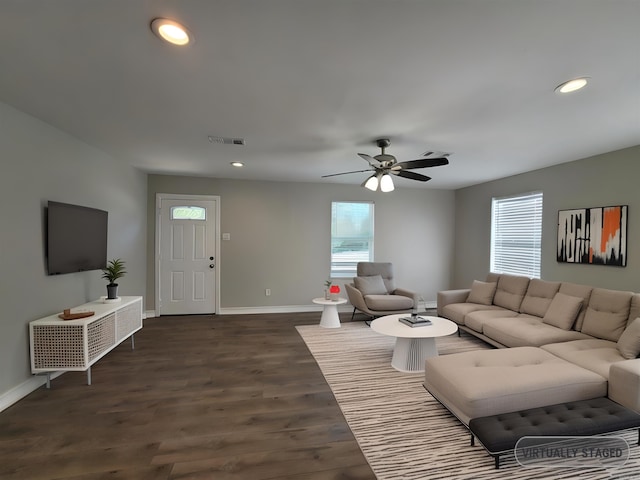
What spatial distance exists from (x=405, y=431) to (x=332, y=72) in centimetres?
259

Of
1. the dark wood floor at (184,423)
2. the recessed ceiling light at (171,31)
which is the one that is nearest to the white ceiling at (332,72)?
the recessed ceiling light at (171,31)

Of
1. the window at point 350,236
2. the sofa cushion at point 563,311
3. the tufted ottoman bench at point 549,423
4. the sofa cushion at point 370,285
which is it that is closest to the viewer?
the tufted ottoman bench at point 549,423

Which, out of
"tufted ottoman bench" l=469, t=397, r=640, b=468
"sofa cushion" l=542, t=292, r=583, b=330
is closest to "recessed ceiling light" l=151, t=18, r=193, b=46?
"tufted ottoman bench" l=469, t=397, r=640, b=468

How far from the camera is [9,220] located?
2557mm

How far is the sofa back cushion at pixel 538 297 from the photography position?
149 inches

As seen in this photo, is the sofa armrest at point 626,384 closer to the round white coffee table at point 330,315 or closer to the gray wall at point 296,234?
the round white coffee table at point 330,315

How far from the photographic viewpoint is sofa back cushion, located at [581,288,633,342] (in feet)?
9.76

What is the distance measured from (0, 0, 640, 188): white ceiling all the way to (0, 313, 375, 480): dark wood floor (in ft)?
8.24

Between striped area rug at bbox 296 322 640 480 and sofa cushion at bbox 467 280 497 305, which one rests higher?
sofa cushion at bbox 467 280 497 305

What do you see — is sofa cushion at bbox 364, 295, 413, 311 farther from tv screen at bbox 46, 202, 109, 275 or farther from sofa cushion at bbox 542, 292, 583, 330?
tv screen at bbox 46, 202, 109, 275

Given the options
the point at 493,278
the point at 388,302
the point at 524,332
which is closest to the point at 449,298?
the point at 493,278

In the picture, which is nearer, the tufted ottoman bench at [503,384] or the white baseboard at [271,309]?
the tufted ottoman bench at [503,384]

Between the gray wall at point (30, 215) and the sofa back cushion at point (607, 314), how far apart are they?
5.45 m

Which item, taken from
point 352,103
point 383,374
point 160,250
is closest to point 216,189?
point 160,250
